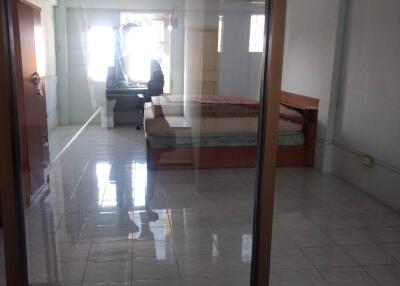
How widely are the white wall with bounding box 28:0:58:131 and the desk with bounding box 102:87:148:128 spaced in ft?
2.09

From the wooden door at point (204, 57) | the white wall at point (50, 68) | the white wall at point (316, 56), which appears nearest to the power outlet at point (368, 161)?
the white wall at point (316, 56)

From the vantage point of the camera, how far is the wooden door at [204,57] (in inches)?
179

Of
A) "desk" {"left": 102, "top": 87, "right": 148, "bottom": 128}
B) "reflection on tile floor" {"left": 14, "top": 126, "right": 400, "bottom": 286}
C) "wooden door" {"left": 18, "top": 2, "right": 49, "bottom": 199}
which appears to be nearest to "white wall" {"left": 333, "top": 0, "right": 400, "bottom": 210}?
"reflection on tile floor" {"left": 14, "top": 126, "right": 400, "bottom": 286}

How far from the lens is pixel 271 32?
138 cm

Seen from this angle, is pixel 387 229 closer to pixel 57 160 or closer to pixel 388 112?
pixel 388 112

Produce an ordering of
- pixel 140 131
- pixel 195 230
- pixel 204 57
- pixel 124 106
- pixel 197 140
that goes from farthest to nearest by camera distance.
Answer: pixel 140 131
pixel 124 106
pixel 204 57
pixel 197 140
pixel 195 230

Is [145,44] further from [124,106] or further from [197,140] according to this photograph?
[197,140]

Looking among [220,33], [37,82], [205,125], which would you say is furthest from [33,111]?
[220,33]

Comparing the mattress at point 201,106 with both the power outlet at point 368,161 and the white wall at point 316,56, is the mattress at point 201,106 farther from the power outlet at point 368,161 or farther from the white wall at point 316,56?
the power outlet at point 368,161

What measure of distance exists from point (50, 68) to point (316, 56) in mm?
3222

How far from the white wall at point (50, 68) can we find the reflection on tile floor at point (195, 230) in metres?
0.60

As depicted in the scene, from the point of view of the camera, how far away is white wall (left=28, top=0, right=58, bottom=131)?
4.19 m

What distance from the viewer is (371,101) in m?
3.68

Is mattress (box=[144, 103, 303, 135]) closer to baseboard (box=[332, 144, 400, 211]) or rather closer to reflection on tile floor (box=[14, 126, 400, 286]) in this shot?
reflection on tile floor (box=[14, 126, 400, 286])
